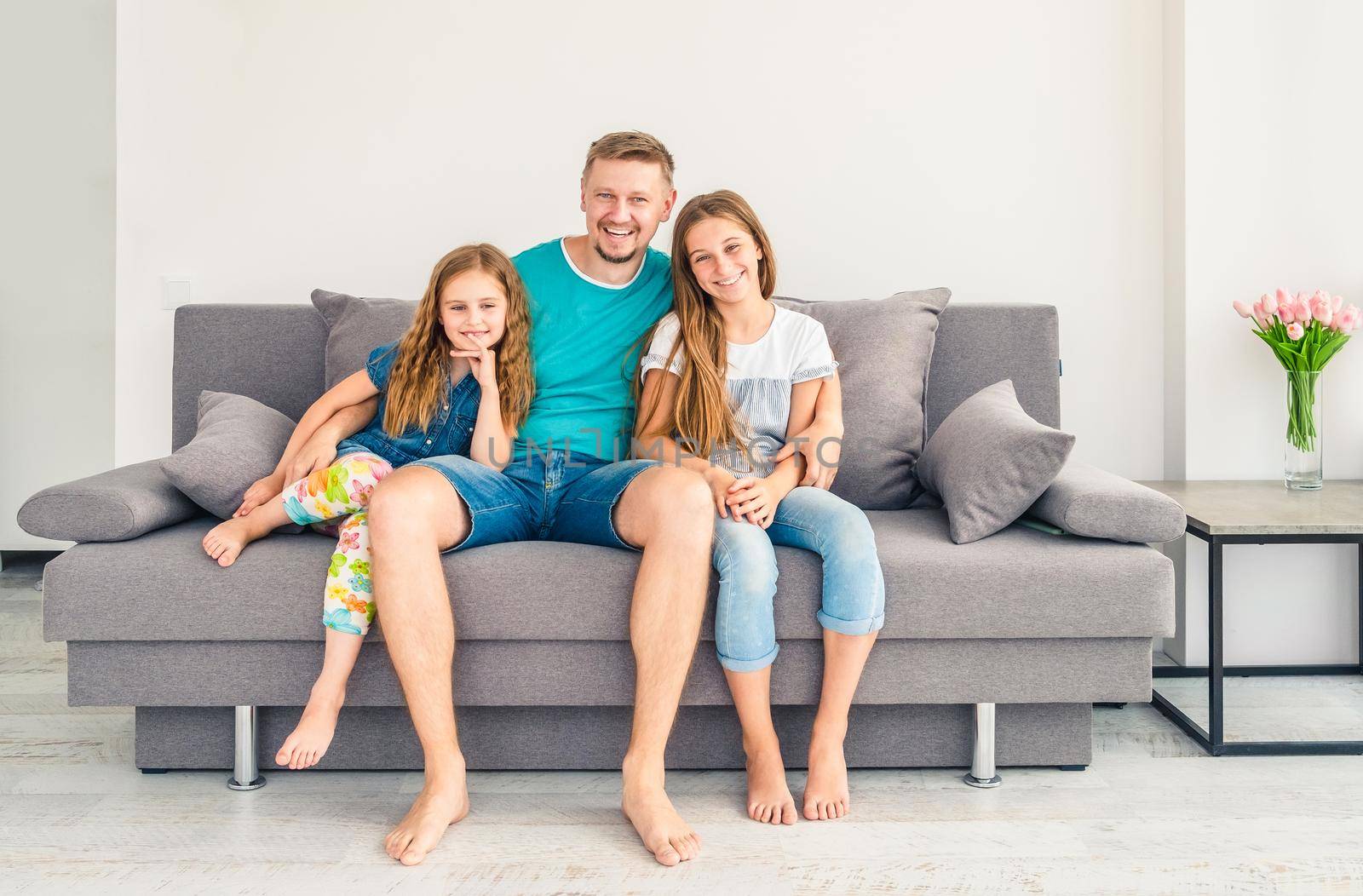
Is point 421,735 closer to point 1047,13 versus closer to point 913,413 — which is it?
point 913,413

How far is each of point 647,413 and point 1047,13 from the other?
1.60 m

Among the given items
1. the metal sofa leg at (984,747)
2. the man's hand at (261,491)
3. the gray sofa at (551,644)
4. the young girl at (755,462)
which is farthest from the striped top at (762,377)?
the man's hand at (261,491)

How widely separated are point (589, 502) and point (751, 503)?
29cm

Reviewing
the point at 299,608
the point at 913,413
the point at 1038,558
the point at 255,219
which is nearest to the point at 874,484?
the point at 913,413

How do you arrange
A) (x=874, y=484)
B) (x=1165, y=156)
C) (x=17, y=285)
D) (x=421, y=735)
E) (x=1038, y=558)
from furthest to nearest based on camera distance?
(x=17, y=285)
(x=1165, y=156)
(x=874, y=484)
(x=1038, y=558)
(x=421, y=735)

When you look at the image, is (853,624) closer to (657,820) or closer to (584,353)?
(657,820)

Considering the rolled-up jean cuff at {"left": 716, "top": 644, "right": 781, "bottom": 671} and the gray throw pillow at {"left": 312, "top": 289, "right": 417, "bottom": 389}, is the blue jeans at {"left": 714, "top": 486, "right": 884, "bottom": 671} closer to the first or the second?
the rolled-up jean cuff at {"left": 716, "top": 644, "right": 781, "bottom": 671}

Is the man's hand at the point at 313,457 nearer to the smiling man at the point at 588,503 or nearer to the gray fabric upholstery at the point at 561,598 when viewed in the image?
the smiling man at the point at 588,503

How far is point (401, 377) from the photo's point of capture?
208cm

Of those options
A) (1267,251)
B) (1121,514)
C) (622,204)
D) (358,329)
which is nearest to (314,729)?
(358,329)

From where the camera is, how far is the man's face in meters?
2.09

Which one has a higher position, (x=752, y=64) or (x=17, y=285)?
(x=752, y=64)

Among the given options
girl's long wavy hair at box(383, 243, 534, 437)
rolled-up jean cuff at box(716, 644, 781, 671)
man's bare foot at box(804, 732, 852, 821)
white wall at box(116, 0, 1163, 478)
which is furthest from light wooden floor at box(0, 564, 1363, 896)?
white wall at box(116, 0, 1163, 478)

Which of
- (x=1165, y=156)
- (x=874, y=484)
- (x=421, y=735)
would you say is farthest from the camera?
(x=1165, y=156)
